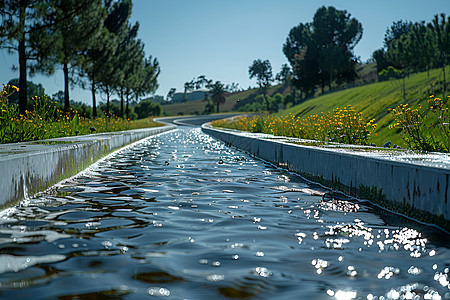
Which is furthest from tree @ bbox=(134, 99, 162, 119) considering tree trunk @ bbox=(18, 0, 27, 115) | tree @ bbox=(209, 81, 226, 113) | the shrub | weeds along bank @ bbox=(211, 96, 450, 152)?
the shrub

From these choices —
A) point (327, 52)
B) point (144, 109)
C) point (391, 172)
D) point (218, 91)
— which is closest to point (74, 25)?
point (391, 172)

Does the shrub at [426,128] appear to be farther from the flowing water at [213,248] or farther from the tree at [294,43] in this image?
the tree at [294,43]

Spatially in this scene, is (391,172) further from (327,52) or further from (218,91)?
(218,91)

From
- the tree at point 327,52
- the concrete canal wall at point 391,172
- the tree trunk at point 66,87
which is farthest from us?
the tree at point 327,52

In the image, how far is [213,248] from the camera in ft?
13.6

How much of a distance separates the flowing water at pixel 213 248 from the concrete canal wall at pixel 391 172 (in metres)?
0.30

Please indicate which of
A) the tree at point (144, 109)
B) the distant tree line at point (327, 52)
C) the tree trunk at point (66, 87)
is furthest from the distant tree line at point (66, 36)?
the tree at point (144, 109)

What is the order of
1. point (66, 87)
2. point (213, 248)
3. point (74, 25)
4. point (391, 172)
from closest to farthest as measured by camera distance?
point (213, 248)
point (391, 172)
point (74, 25)
point (66, 87)

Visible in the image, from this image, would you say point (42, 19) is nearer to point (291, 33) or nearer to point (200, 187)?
point (200, 187)

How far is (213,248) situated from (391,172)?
9.99 ft

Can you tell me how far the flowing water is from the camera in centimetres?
313

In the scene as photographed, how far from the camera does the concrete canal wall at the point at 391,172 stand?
511 cm

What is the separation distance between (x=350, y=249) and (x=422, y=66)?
328 ft

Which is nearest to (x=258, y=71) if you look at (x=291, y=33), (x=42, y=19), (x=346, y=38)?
(x=291, y=33)
